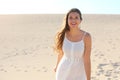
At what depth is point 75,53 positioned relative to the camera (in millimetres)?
3912

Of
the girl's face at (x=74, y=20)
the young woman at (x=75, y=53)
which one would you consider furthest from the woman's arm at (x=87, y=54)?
the girl's face at (x=74, y=20)

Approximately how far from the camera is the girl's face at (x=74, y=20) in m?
3.92

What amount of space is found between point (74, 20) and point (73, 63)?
1.50ft

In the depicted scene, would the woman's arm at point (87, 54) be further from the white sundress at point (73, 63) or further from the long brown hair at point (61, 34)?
the long brown hair at point (61, 34)

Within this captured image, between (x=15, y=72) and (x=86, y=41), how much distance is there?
651cm

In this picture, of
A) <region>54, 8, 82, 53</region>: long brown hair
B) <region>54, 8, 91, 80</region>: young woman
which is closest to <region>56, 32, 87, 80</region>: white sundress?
A: <region>54, 8, 91, 80</region>: young woman

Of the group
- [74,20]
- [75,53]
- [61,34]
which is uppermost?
[74,20]

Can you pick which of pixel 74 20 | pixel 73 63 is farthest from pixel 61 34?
pixel 73 63

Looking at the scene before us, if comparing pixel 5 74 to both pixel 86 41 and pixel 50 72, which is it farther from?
pixel 86 41

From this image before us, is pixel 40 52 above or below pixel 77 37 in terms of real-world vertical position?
below

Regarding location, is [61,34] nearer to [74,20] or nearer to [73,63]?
[74,20]

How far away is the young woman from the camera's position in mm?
3906

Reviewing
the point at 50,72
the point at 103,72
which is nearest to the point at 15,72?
the point at 50,72

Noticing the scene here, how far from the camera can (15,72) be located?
10.2 metres
